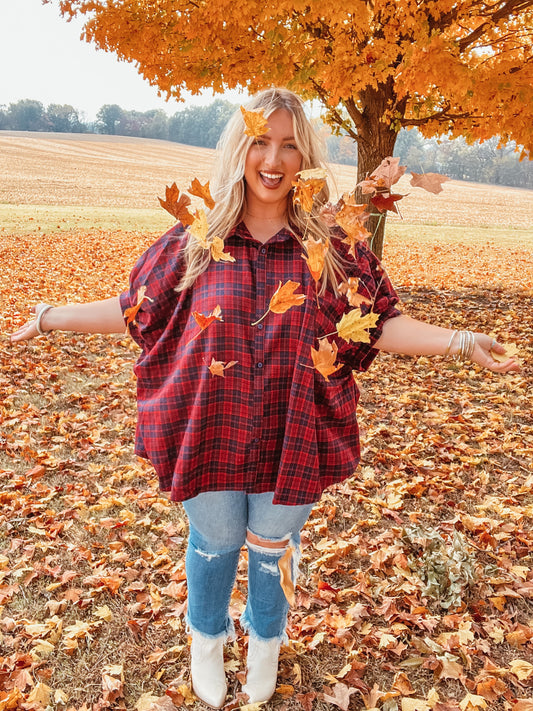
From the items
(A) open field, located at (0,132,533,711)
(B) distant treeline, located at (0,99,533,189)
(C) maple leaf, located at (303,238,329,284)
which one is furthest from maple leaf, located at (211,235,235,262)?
(B) distant treeline, located at (0,99,533,189)

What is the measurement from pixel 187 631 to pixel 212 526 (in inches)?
37.7

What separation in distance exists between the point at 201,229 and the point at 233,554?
3.66 ft

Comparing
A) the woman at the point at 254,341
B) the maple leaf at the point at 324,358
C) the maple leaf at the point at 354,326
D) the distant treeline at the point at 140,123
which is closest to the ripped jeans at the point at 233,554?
the woman at the point at 254,341

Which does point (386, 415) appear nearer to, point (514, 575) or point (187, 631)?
point (514, 575)

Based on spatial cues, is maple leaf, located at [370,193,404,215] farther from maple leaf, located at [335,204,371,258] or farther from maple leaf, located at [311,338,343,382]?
maple leaf, located at [311,338,343,382]

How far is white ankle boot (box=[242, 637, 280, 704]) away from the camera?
2207 mm

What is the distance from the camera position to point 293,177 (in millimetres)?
1738

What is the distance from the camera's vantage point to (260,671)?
223 centimetres

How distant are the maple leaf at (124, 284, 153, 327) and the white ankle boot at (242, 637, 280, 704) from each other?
4.37ft

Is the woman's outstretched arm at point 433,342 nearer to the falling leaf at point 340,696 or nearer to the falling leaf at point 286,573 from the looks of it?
the falling leaf at point 286,573

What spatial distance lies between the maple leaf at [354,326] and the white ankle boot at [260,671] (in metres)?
1.26

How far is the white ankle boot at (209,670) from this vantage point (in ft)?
7.18

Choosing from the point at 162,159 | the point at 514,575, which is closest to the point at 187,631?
the point at 514,575

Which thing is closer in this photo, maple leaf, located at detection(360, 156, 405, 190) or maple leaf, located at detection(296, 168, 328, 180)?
maple leaf, located at detection(296, 168, 328, 180)
